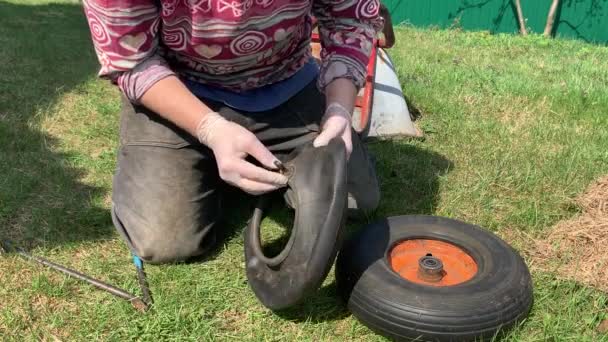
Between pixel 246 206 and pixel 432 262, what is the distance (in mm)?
992

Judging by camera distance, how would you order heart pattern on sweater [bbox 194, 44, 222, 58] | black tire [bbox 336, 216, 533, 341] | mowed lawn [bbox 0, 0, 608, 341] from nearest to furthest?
1. black tire [bbox 336, 216, 533, 341]
2. mowed lawn [bbox 0, 0, 608, 341]
3. heart pattern on sweater [bbox 194, 44, 222, 58]

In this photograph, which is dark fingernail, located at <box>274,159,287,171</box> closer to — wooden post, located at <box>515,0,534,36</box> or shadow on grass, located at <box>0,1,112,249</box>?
shadow on grass, located at <box>0,1,112,249</box>

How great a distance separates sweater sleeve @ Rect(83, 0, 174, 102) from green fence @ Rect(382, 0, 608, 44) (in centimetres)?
772

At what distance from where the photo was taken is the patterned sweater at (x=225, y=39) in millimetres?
1948

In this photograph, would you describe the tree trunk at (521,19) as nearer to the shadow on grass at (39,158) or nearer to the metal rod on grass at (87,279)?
the shadow on grass at (39,158)

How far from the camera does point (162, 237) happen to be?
7.30 ft

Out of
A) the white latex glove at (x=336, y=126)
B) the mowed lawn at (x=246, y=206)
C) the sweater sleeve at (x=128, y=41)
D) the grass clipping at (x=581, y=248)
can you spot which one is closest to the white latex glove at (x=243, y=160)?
the white latex glove at (x=336, y=126)

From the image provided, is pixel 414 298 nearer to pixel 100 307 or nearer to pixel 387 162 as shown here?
pixel 100 307

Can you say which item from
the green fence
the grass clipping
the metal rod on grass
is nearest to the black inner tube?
the metal rod on grass

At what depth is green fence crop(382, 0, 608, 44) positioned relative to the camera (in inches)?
352

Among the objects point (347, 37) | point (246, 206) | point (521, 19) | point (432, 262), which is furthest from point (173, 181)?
point (521, 19)

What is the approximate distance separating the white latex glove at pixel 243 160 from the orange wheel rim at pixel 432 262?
0.50 meters

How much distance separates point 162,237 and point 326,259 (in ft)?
2.57

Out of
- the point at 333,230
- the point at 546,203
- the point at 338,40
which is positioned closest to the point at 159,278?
the point at 333,230
